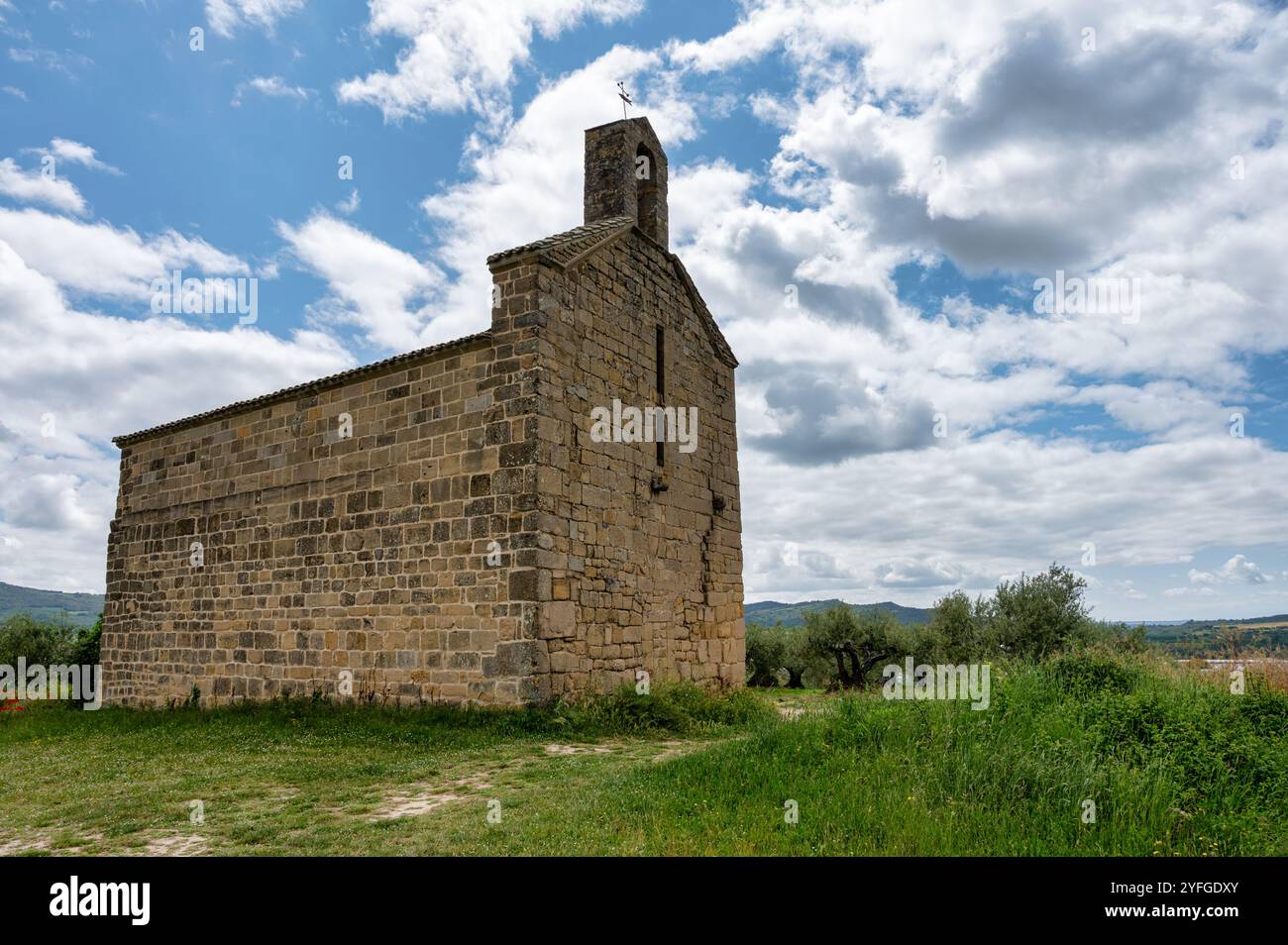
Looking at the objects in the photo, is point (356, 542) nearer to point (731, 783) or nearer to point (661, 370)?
point (661, 370)

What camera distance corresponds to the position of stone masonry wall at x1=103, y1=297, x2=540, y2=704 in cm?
1095

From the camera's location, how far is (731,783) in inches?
264

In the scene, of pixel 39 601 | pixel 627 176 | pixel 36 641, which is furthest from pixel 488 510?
pixel 39 601

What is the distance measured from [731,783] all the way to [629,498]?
6554mm

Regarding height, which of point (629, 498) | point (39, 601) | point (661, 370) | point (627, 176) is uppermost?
point (627, 176)

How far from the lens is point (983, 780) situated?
20.9ft

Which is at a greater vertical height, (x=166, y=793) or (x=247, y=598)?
(x=247, y=598)

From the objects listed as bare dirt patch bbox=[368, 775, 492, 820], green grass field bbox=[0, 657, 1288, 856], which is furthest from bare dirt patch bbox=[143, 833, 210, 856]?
bare dirt patch bbox=[368, 775, 492, 820]

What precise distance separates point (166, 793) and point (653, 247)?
10773 mm

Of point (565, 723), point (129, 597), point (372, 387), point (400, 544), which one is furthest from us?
point (129, 597)
